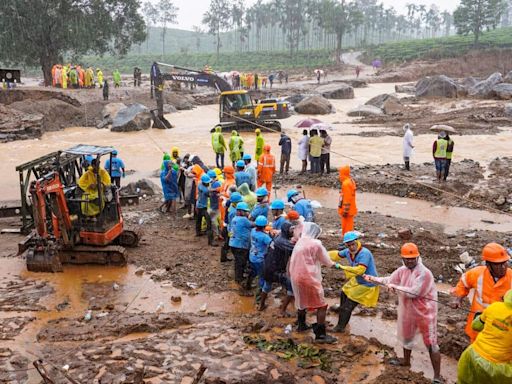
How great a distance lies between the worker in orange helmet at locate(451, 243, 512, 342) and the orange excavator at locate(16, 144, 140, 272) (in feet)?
20.4

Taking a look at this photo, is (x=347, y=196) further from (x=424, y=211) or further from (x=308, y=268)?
(x=424, y=211)

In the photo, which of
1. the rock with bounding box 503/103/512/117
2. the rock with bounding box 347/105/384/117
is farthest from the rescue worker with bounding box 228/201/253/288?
the rock with bounding box 347/105/384/117

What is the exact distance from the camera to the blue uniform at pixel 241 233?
8461mm

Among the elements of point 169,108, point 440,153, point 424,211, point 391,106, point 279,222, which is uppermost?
point 391,106

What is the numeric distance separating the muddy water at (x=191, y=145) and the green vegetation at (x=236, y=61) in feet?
153

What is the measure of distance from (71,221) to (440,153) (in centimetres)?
1013

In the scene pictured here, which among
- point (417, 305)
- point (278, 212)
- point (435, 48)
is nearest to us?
point (417, 305)

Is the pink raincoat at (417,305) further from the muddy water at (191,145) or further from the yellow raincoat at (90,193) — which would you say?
the muddy water at (191,145)

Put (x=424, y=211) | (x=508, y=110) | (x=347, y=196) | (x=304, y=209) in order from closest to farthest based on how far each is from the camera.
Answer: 1. (x=304, y=209)
2. (x=347, y=196)
3. (x=424, y=211)
4. (x=508, y=110)

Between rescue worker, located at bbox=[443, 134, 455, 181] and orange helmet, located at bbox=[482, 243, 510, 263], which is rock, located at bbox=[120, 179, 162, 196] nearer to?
rescue worker, located at bbox=[443, 134, 455, 181]

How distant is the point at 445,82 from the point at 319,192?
24994mm

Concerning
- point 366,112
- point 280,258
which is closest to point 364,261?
point 280,258

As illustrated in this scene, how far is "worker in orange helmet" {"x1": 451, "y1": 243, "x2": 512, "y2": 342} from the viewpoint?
5.19 meters

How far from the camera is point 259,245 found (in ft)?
26.0
